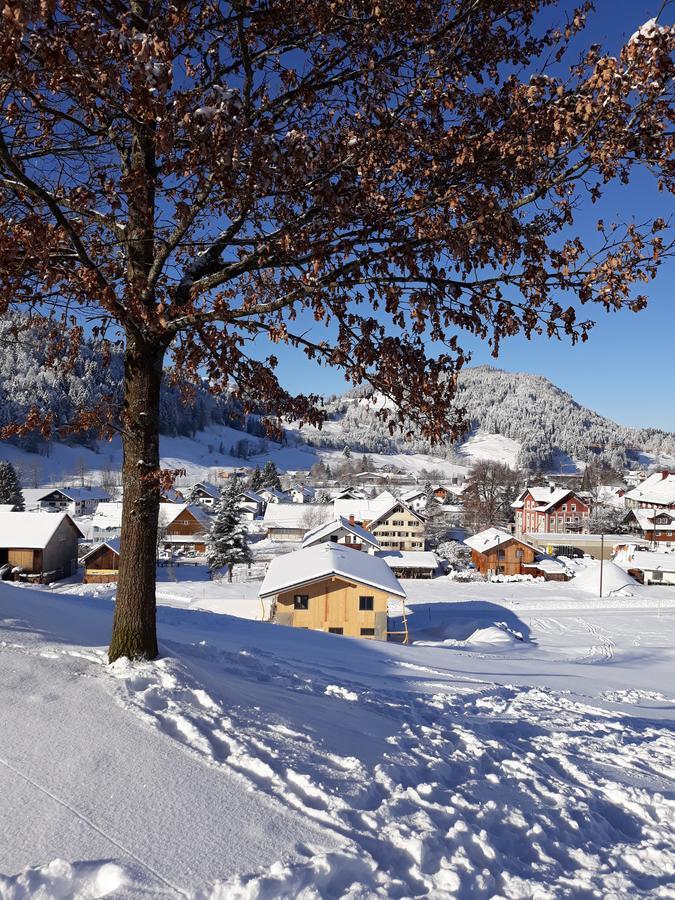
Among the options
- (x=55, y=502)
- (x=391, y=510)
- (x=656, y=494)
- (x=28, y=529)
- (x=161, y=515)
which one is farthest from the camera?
(x=656, y=494)

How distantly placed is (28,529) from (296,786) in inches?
1578

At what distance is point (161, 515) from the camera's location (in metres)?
61.6

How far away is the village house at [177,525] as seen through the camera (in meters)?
59.0

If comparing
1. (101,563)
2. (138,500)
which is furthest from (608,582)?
(138,500)

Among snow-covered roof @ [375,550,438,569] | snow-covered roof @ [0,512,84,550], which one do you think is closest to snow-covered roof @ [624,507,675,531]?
snow-covered roof @ [375,550,438,569]

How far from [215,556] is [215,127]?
4110cm

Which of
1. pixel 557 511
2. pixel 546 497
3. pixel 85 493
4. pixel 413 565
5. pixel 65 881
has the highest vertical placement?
pixel 85 493

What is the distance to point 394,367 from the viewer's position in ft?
15.9

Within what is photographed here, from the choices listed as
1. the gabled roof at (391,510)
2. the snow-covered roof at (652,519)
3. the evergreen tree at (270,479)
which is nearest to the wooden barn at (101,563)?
the gabled roof at (391,510)

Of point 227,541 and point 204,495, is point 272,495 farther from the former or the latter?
point 227,541

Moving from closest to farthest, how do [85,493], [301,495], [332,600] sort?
[332,600] → [85,493] → [301,495]

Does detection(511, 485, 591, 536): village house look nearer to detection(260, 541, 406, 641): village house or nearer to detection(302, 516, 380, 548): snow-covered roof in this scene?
detection(302, 516, 380, 548): snow-covered roof

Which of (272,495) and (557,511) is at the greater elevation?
(272,495)

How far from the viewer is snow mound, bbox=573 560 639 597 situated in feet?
129
